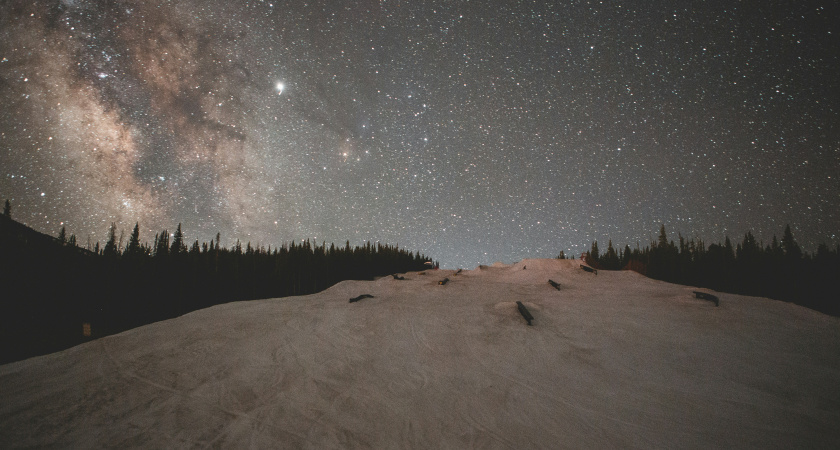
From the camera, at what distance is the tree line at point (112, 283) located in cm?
1638

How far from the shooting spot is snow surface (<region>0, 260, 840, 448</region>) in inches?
183

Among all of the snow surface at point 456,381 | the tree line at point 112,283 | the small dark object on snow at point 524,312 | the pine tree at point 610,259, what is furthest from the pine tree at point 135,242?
the pine tree at point 610,259

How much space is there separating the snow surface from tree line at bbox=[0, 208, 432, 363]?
40.5ft

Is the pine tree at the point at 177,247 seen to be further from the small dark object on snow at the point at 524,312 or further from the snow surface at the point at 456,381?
the small dark object on snow at the point at 524,312

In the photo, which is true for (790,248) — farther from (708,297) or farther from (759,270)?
(708,297)

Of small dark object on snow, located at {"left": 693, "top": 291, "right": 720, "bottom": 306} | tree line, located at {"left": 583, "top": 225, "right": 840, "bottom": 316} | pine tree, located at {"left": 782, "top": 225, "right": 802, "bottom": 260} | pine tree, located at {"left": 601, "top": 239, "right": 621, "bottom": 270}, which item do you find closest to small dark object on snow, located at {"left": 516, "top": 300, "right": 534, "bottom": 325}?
small dark object on snow, located at {"left": 693, "top": 291, "right": 720, "bottom": 306}

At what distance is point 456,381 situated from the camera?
613cm

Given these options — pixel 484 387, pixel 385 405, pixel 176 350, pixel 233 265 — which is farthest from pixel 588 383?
pixel 233 265

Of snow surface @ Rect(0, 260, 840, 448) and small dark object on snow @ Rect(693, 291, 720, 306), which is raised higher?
Answer: small dark object on snow @ Rect(693, 291, 720, 306)

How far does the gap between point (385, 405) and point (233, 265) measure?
25.1 m

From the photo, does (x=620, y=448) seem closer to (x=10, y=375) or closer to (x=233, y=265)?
→ (x=10, y=375)

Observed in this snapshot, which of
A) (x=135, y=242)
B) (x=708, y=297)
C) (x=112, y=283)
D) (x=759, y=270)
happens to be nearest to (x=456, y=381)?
(x=708, y=297)

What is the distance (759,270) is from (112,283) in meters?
46.7

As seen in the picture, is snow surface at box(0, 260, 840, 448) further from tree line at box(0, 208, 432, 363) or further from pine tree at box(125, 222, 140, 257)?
pine tree at box(125, 222, 140, 257)
